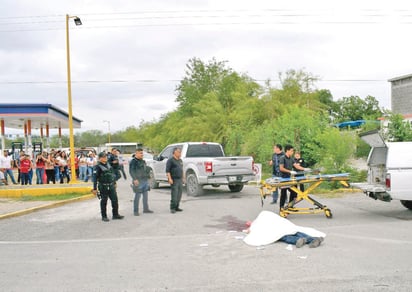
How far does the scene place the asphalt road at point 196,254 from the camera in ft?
19.0

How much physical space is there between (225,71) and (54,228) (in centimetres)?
3327

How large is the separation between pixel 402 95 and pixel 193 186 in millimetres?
32977

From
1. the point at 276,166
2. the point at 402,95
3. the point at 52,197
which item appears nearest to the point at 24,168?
the point at 52,197

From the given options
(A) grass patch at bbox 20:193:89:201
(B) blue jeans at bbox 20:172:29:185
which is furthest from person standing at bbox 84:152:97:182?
(A) grass patch at bbox 20:193:89:201

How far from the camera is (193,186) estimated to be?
16.0 metres

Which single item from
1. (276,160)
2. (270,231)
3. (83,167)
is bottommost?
(270,231)

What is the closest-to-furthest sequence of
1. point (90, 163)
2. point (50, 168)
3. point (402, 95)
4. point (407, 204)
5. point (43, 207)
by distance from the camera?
1. point (407, 204)
2. point (43, 207)
3. point (50, 168)
4. point (90, 163)
5. point (402, 95)

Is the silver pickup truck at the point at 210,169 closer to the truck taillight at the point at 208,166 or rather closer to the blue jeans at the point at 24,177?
the truck taillight at the point at 208,166

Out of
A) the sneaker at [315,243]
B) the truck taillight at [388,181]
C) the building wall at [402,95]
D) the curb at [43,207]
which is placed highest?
the building wall at [402,95]

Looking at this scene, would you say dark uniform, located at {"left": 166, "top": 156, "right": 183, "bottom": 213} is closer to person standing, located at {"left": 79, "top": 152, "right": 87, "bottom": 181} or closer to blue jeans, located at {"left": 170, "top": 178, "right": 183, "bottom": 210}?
blue jeans, located at {"left": 170, "top": 178, "right": 183, "bottom": 210}

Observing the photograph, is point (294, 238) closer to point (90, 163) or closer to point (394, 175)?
point (394, 175)

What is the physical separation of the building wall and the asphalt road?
3288cm

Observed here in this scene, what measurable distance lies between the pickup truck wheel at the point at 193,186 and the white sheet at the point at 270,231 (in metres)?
7.42

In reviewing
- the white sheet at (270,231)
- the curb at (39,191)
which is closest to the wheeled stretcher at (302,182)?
the white sheet at (270,231)
